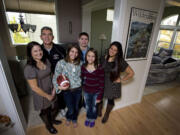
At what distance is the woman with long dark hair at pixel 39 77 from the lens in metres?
1.13

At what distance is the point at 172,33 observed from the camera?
533 cm

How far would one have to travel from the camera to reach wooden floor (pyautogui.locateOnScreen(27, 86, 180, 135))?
1658mm

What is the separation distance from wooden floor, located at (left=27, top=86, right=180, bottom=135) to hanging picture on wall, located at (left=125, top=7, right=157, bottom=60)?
1132mm

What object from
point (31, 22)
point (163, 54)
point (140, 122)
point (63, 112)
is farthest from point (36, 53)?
point (163, 54)

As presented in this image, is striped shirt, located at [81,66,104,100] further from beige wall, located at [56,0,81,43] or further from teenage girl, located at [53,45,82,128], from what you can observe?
beige wall, located at [56,0,81,43]

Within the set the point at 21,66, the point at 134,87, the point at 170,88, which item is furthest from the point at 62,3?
the point at 170,88

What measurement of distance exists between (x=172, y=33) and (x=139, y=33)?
5.19 metres

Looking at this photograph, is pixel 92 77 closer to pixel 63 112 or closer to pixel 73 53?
pixel 73 53

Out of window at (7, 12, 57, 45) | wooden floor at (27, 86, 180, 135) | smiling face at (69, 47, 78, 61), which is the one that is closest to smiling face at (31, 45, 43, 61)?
smiling face at (69, 47, 78, 61)

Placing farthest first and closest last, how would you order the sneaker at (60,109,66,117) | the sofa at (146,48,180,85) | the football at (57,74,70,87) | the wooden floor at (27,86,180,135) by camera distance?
the sofa at (146,48,180,85), the sneaker at (60,109,66,117), the wooden floor at (27,86,180,135), the football at (57,74,70,87)

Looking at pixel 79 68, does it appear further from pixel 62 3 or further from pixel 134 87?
pixel 62 3

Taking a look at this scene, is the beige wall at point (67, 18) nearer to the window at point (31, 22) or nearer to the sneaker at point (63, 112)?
the window at point (31, 22)

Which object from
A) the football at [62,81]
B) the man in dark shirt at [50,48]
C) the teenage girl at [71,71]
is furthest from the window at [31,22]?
the football at [62,81]

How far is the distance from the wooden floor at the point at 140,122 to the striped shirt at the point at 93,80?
2.40 feet
